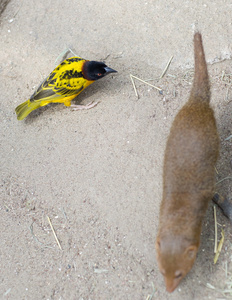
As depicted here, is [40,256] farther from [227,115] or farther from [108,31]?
[108,31]

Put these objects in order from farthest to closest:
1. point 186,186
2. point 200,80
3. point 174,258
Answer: point 200,80 → point 186,186 → point 174,258

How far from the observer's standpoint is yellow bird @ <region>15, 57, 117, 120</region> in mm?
4188

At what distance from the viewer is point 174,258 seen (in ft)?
8.82

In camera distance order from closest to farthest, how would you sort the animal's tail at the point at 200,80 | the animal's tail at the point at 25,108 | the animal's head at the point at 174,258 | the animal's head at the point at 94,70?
1. the animal's head at the point at 174,258
2. the animal's tail at the point at 200,80
3. the animal's head at the point at 94,70
4. the animal's tail at the point at 25,108

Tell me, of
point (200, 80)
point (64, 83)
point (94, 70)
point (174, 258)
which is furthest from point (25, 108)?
point (174, 258)

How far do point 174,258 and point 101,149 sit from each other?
72.0 inches

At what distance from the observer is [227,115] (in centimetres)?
405

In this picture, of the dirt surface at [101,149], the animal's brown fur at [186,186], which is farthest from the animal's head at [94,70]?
the animal's brown fur at [186,186]

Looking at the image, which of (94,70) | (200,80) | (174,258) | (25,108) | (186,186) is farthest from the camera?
(25,108)

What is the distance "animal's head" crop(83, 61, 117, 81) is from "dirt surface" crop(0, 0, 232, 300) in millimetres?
357

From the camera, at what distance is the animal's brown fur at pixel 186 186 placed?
108 inches

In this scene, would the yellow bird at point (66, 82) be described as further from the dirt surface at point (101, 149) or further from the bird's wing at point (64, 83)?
the dirt surface at point (101, 149)

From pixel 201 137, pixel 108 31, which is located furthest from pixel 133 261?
pixel 108 31

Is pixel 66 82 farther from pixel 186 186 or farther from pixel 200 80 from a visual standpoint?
pixel 186 186
